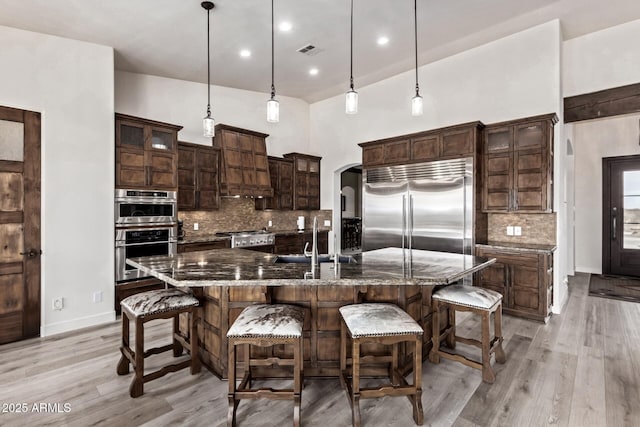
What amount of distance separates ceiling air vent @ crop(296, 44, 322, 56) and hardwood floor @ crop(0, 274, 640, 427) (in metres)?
4.13

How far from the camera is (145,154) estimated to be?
4340mm

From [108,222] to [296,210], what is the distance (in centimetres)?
361

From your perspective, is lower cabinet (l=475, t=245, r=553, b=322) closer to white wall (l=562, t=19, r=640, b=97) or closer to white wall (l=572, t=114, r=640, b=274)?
white wall (l=562, t=19, r=640, b=97)

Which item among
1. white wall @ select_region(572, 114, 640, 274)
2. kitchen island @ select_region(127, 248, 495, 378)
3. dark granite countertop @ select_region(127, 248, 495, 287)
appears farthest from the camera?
white wall @ select_region(572, 114, 640, 274)

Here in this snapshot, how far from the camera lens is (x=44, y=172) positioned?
11.6 feet

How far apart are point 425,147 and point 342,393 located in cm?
381

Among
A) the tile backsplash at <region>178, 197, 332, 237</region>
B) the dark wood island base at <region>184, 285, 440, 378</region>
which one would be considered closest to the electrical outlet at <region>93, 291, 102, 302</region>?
the tile backsplash at <region>178, 197, 332, 237</region>

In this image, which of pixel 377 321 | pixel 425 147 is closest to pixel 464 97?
pixel 425 147

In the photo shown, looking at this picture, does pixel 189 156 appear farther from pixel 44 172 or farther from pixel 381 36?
pixel 381 36

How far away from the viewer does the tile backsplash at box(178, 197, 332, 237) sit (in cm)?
559

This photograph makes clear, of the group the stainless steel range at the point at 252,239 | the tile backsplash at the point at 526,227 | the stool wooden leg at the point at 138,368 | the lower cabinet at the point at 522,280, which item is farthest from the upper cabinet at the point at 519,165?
the stool wooden leg at the point at 138,368

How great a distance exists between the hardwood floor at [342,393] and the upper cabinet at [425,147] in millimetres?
2623

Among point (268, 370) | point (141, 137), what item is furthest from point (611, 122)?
point (141, 137)

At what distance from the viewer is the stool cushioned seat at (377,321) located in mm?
1986
